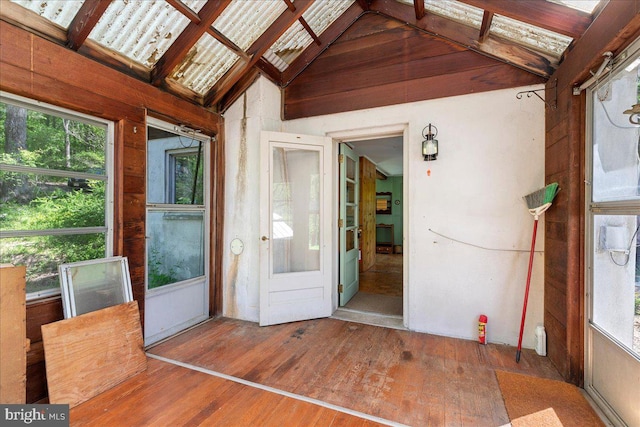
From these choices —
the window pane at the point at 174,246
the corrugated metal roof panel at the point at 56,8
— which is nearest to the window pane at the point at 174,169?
the window pane at the point at 174,246

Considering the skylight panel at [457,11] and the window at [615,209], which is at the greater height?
the skylight panel at [457,11]

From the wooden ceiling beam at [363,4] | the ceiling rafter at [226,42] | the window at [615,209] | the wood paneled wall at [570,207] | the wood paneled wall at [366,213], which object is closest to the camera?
the window at [615,209]

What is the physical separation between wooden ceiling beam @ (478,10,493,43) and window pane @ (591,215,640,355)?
1828mm

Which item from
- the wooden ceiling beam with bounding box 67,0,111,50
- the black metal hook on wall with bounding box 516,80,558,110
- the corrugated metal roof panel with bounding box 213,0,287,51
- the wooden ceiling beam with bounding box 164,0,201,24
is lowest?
the black metal hook on wall with bounding box 516,80,558,110

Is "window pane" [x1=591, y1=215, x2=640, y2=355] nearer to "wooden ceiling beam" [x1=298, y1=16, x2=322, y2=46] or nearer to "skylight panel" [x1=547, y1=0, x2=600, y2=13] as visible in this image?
"skylight panel" [x1=547, y1=0, x2=600, y2=13]

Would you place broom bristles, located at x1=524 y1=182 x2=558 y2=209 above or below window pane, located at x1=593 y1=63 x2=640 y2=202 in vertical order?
below

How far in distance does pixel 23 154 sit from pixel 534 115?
4158 millimetres

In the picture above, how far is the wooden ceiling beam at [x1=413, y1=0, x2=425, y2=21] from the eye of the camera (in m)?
2.67

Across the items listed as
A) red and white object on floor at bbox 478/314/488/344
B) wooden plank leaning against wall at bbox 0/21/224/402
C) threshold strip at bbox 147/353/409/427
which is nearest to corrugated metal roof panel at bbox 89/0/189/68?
wooden plank leaning against wall at bbox 0/21/224/402

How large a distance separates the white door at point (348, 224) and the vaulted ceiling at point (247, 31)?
1.40m

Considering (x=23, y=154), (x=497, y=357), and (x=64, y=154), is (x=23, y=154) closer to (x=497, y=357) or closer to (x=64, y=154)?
(x=64, y=154)

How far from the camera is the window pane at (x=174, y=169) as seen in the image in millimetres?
2787

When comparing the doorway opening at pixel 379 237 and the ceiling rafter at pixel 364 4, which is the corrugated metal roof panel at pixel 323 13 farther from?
the doorway opening at pixel 379 237

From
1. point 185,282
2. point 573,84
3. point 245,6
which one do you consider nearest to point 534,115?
point 573,84
